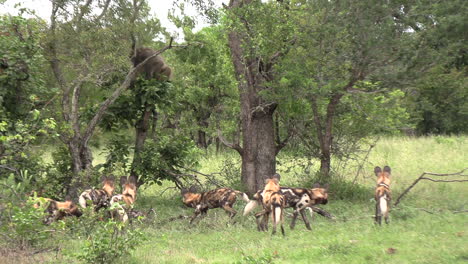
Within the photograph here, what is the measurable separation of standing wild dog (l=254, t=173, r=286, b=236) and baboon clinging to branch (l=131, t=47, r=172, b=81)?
5532 millimetres

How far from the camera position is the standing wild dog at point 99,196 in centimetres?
1048

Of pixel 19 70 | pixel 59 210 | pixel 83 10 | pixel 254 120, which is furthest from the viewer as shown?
pixel 254 120

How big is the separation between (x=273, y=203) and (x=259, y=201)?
112 cm

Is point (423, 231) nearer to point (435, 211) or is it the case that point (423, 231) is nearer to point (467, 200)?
point (435, 211)

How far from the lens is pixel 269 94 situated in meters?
14.3

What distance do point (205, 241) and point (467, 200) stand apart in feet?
25.8

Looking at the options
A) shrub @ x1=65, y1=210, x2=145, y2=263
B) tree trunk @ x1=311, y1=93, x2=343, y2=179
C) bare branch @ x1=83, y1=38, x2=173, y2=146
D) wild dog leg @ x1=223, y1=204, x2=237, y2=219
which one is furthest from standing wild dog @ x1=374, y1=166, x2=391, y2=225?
bare branch @ x1=83, y1=38, x2=173, y2=146

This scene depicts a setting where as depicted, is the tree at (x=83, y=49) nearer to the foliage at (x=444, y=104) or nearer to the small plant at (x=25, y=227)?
the small plant at (x=25, y=227)

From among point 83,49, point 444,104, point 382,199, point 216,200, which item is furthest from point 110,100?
point 444,104

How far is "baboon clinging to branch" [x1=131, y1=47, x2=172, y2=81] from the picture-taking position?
14.1m

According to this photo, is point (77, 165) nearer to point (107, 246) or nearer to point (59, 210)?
point (59, 210)

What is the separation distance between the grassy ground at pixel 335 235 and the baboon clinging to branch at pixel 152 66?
3640 millimetres

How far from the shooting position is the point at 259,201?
10.9m

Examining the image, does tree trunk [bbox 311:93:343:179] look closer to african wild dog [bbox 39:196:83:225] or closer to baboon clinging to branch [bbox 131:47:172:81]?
baboon clinging to branch [bbox 131:47:172:81]
